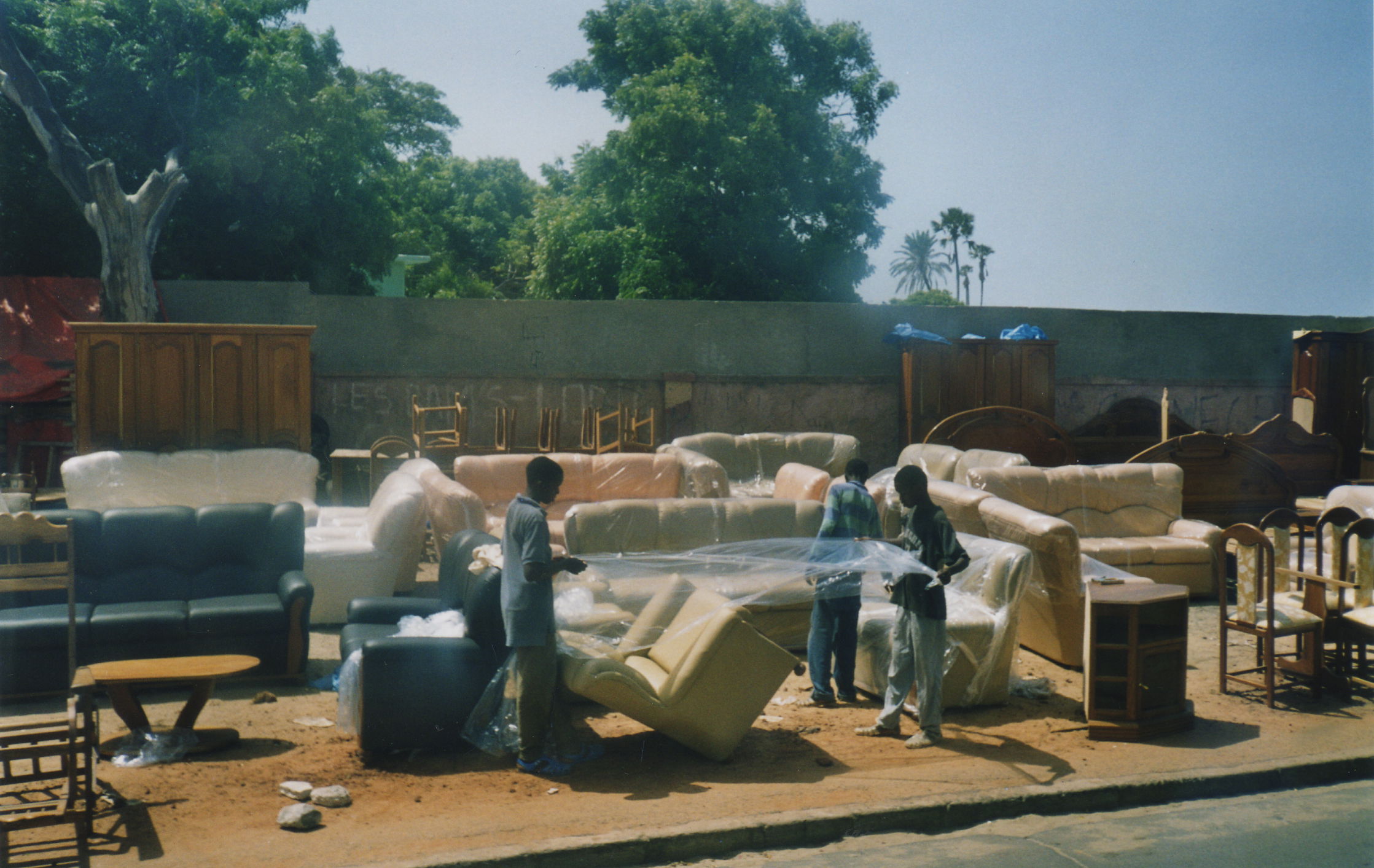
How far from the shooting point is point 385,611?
707 centimetres

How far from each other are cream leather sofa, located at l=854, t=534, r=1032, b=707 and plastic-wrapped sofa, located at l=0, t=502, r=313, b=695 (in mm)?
3838

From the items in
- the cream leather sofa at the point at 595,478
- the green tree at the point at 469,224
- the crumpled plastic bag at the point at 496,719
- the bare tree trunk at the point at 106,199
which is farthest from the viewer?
the green tree at the point at 469,224

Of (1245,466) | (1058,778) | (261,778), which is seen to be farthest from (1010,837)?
(1245,466)

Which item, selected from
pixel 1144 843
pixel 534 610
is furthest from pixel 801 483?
pixel 1144 843

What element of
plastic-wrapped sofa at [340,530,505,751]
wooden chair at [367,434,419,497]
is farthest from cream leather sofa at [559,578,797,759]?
wooden chair at [367,434,419,497]

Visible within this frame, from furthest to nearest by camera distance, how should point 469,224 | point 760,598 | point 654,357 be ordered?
point 469,224, point 654,357, point 760,598

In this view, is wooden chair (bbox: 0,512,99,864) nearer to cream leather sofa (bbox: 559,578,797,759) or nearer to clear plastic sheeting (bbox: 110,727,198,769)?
clear plastic sheeting (bbox: 110,727,198,769)

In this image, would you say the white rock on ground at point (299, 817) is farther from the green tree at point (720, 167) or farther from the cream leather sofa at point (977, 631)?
the green tree at point (720, 167)

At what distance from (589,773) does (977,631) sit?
2.68m

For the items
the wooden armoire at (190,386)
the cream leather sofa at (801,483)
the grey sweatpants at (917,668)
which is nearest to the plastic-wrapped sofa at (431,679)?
the grey sweatpants at (917,668)

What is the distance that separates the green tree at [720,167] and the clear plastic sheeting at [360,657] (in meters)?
16.3

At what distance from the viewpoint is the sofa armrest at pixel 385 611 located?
7.06 meters

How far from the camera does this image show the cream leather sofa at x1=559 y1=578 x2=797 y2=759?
222 inches

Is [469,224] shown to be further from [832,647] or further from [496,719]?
[496,719]
